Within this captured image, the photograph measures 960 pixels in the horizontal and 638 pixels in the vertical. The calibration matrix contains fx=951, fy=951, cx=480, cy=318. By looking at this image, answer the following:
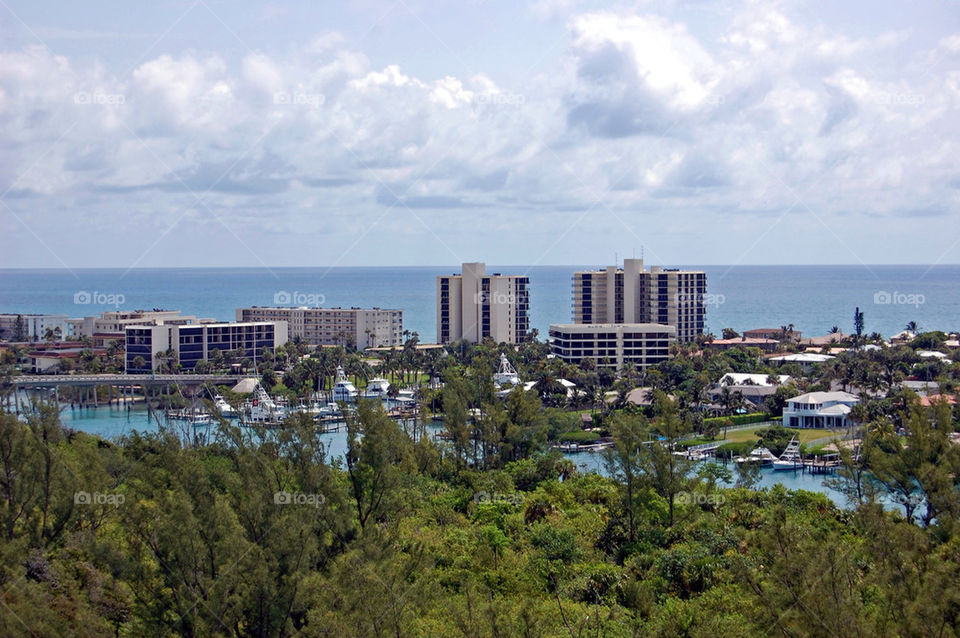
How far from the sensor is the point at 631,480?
869 inches

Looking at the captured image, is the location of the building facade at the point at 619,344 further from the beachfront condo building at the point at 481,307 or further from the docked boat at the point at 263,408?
the docked boat at the point at 263,408

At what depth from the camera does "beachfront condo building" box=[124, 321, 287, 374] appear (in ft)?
208

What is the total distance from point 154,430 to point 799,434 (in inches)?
1186

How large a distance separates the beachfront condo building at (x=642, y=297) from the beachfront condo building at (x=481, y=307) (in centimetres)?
513

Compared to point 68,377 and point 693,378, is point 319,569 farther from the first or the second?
point 68,377

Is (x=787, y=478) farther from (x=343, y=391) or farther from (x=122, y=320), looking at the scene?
(x=122, y=320)

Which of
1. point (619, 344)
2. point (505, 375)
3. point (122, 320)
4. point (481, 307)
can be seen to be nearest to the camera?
point (505, 375)

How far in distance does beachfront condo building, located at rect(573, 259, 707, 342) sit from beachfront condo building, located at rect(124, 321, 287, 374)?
23.7 meters

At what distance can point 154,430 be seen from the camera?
46.3m

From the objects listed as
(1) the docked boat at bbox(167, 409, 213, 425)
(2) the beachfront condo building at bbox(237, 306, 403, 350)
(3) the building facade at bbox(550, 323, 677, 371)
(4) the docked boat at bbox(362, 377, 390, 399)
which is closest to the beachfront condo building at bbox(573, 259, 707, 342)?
(3) the building facade at bbox(550, 323, 677, 371)

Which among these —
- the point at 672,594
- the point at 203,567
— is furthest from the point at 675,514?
the point at 203,567

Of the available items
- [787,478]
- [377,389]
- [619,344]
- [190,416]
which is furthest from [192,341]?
[787,478]

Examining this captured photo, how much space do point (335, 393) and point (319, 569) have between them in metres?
38.3

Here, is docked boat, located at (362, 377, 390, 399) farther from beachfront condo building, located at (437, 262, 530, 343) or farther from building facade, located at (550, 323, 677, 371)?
beachfront condo building, located at (437, 262, 530, 343)
